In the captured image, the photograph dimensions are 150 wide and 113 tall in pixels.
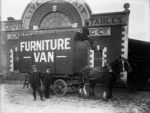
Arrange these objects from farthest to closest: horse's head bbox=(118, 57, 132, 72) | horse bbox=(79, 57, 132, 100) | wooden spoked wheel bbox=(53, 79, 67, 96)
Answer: wooden spoked wheel bbox=(53, 79, 67, 96), horse bbox=(79, 57, 132, 100), horse's head bbox=(118, 57, 132, 72)

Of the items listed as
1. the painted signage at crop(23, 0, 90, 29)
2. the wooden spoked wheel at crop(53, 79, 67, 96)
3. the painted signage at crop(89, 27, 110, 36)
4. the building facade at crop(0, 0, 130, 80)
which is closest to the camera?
the wooden spoked wheel at crop(53, 79, 67, 96)

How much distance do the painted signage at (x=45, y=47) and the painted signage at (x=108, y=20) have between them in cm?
494

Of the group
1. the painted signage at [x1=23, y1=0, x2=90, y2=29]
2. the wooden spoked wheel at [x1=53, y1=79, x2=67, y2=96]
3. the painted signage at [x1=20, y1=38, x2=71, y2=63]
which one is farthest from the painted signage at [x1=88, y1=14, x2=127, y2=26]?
the wooden spoked wheel at [x1=53, y1=79, x2=67, y2=96]

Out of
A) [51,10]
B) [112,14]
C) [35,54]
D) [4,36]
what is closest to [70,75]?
[35,54]

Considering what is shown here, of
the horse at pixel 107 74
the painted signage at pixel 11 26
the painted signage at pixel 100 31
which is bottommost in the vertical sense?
the horse at pixel 107 74

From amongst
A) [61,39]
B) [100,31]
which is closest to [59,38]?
[61,39]

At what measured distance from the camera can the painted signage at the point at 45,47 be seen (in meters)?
9.01

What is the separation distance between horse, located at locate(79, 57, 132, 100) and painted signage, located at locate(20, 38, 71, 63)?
1.70 metres

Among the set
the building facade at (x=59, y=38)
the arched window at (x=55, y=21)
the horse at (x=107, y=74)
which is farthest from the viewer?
the arched window at (x=55, y=21)

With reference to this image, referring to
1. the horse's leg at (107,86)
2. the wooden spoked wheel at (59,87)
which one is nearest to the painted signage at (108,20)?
the horse's leg at (107,86)

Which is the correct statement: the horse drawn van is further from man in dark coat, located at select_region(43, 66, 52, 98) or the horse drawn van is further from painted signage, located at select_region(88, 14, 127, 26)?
man in dark coat, located at select_region(43, 66, 52, 98)

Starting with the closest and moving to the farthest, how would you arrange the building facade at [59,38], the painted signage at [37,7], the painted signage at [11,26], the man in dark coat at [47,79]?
the man in dark coat at [47,79] < the building facade at [59,38] < the painted signage at [37,7] < the painted signage at [11,26]

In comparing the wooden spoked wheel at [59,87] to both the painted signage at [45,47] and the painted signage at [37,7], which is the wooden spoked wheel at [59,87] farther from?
the painted signage at [37,7]

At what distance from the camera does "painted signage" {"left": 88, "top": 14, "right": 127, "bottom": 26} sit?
1236 cm
